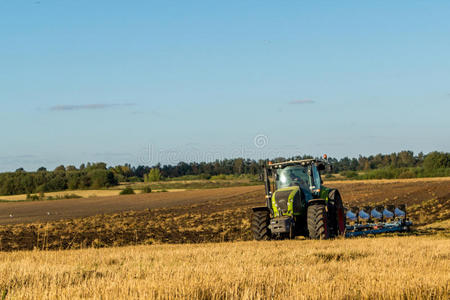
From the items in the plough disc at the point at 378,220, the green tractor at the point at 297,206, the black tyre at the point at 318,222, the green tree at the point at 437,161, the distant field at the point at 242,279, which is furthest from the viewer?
the green tree at the point at 437,161

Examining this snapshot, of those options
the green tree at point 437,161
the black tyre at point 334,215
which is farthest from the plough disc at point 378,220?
the green tree at point 437,161

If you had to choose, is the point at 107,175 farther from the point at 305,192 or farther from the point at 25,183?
the point at 305,192

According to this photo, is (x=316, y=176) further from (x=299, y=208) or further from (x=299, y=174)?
(x=299, y=208)

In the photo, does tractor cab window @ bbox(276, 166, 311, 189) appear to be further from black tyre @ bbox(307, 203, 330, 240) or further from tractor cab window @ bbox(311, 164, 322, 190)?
black tyre @ bbox(307, 203, 330, 240)

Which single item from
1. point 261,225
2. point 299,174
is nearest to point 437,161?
point 299,174

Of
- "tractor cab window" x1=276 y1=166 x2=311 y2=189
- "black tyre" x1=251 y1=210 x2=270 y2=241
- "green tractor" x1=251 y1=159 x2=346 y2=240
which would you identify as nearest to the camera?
"green tractor" x1=251 y1=159 x2=346 y2=240

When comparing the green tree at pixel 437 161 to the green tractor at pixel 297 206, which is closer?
the green tractor at pixel 297 206

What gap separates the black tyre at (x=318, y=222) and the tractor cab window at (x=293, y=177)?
142cm

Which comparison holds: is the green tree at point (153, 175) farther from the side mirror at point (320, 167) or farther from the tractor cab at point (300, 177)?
the side mirror at point (320, 167)

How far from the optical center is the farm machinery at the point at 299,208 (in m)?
17.1

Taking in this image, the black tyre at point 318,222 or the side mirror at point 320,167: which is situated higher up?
the side mirror at point 320,167

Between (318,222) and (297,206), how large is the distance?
3.56 feet

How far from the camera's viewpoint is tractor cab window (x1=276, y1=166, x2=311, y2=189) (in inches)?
726

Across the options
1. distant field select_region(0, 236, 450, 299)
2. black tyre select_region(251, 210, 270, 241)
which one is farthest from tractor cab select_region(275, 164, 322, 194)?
distant field select_region(0, 236, 450, 299)
